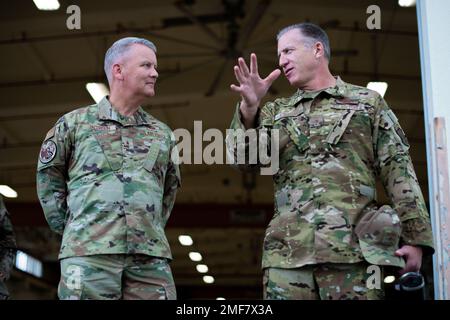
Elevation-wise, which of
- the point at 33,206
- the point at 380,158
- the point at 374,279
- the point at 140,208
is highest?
the point at 33,206

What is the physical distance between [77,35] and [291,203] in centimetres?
618

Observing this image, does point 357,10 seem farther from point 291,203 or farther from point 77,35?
point 291,203

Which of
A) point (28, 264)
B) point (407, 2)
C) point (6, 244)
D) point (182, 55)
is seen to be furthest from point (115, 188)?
point (28, 264)

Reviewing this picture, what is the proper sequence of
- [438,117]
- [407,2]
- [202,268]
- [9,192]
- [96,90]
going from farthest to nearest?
1. [202,268]
2. [9,192]
3. [96,90]
4. [407,2]
5. [438,117]

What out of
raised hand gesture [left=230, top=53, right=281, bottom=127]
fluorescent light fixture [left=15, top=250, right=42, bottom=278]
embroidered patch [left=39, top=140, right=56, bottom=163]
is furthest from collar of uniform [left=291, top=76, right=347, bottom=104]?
fluorescent light fixture [left=15, top=250, right=42, bottom=278]

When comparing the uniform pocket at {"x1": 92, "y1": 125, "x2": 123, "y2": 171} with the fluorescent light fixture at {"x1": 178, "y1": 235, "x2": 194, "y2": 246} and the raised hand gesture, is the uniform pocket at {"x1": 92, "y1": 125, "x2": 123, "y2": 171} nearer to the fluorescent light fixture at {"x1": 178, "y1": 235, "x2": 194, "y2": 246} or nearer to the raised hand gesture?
the raised hand gesture

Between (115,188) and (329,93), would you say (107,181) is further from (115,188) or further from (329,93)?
(329,93)

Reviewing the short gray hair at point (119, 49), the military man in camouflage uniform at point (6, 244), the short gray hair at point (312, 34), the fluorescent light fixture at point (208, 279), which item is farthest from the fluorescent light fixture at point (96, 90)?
the fluorescent light fixture at point (208, 279)

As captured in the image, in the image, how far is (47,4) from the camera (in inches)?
260

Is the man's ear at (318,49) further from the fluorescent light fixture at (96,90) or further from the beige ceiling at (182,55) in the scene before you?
the fluorescent light fixture at (96,90)

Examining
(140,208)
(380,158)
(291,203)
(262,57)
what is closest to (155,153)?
(140,208)

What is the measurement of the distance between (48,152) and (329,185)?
1.13 m

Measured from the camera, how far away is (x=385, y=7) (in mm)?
5973

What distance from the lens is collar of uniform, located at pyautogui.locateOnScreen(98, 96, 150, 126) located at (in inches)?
127
